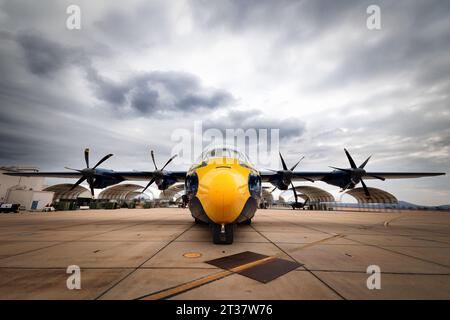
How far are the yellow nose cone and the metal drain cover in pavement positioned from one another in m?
0.88

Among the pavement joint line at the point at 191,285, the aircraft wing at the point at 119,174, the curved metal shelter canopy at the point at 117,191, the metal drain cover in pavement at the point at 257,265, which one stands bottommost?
the curved metal shelter canopy at the point at 117,191

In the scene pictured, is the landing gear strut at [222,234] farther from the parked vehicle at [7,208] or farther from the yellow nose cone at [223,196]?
the parked vehicle at [7,208]

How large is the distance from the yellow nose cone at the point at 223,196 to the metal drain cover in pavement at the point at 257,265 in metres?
0.88

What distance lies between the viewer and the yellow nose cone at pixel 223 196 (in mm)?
4098

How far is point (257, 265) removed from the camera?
129 inches

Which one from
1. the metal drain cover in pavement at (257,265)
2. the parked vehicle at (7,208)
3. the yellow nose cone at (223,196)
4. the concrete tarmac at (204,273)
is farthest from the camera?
the parked vehicle at (7,208)

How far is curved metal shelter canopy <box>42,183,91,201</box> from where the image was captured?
37.4m

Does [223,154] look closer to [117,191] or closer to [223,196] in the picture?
[223,196]

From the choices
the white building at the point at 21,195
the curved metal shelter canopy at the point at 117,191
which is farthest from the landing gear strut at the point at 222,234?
the curved metal shelter canopy at the point at 117,191

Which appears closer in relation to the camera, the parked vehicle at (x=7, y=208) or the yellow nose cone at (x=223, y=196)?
the yellow nose cone at (x=223, y=196)

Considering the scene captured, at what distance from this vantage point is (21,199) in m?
25.0

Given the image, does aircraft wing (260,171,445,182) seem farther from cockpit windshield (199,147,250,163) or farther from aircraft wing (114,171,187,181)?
cockpit windshield (199,147,250,163)
